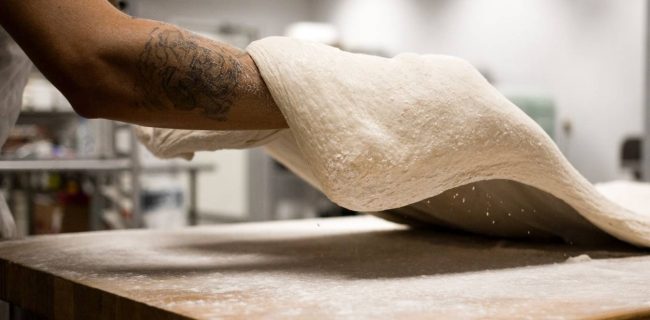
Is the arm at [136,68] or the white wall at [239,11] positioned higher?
the white wall at [239,11]

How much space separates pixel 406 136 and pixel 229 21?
6382 millimetres

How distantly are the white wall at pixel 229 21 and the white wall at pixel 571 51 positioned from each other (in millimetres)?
1603

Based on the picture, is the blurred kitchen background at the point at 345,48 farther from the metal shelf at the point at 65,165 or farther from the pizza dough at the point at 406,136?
the pizza dough at the point at 406,136

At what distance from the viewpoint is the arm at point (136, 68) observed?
0.76 m

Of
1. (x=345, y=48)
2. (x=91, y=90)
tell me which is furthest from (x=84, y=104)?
(x=345, y=48)

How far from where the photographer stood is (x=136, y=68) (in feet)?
2.60

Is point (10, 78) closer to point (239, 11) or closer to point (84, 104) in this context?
point (84, 104)

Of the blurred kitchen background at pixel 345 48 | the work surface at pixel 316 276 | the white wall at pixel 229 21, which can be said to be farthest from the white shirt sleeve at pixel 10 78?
the white wall at pixel 229 21

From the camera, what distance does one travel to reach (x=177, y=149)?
1070 mm

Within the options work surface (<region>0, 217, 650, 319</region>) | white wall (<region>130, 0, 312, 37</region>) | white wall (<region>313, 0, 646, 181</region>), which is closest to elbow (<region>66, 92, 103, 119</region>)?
work surface (<region>0, 217, 650, 319</region>)

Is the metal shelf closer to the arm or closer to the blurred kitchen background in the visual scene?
the blurred kitchen background

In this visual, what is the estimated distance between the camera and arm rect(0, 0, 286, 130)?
2.49 ft

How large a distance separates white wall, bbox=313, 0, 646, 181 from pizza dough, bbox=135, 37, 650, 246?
4.00 metres

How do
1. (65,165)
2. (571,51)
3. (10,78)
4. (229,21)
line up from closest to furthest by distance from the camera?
(10,78) → (65,165) → (571,51) → (229,21)
